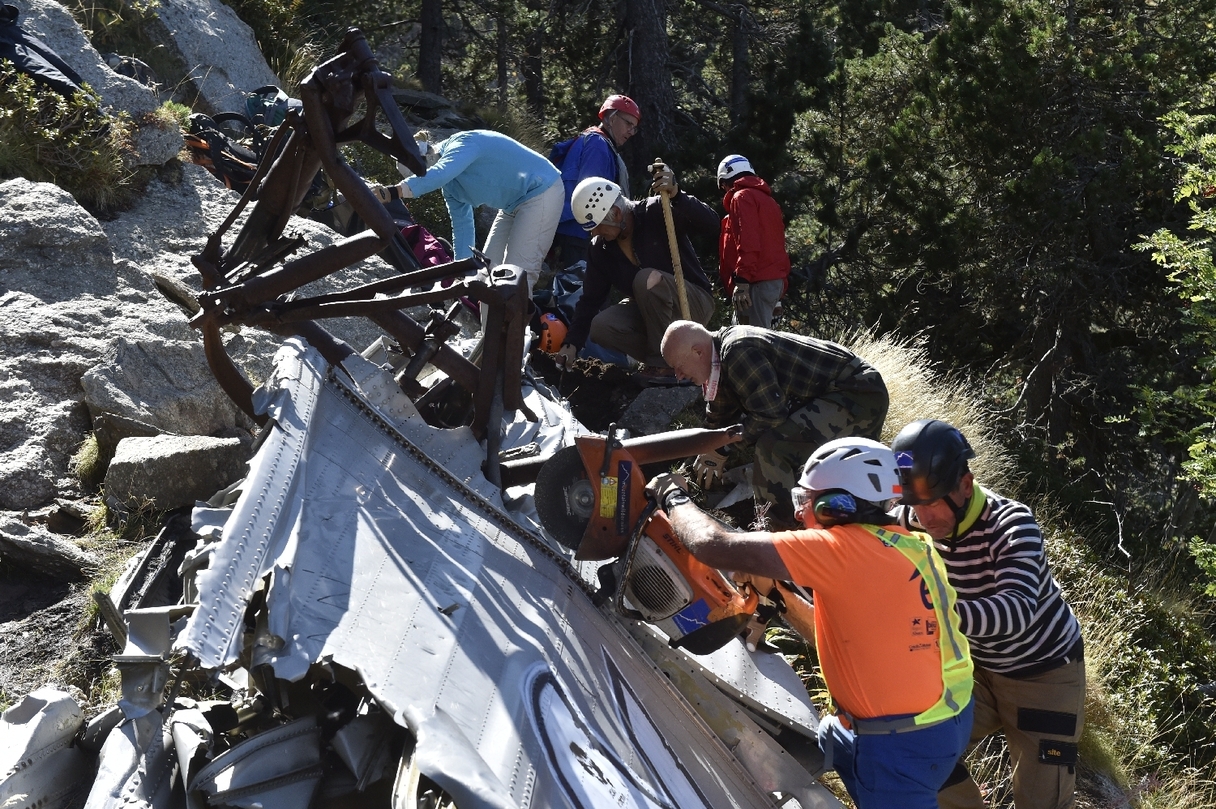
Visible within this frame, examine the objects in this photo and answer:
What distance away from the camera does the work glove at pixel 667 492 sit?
11.9ft

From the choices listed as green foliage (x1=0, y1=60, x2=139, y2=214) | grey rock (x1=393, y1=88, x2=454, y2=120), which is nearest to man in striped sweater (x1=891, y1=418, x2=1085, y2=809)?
green foliage (x1=0, y1=60, x2=139, y2=214)

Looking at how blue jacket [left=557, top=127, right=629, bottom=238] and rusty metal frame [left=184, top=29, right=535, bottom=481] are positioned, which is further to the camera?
blue jacket [left=557, top=127, right=629, bottom=238]

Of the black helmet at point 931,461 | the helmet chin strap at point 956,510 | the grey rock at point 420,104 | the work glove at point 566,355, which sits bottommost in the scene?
the grey rock at point 420,104

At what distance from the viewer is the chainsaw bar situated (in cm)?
382

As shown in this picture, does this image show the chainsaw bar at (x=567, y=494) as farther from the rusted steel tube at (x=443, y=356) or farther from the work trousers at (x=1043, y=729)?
the work trousers at (x=1043, y=729)

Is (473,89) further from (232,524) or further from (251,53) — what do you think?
(232,524)

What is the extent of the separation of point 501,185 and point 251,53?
8232 millimetres

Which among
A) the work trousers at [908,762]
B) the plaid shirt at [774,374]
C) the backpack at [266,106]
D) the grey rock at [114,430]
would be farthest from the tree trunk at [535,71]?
the work trousers at [908,762]

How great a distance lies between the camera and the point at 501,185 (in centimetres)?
739

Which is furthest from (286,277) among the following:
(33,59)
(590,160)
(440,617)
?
(33,59)

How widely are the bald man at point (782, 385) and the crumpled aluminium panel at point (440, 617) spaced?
1.50 m

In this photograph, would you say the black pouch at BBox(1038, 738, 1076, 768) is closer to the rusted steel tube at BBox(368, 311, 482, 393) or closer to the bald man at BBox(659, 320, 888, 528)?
the bald man at BBox(659, 320, 888, 528)

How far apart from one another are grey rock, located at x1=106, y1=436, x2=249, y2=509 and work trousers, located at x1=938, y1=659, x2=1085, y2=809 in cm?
376

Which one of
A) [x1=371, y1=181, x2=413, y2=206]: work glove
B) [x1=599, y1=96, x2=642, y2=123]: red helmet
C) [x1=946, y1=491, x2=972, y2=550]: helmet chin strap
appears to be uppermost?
[x1=946, y1=491, x2=972, y2=550]: helmet chin strap
